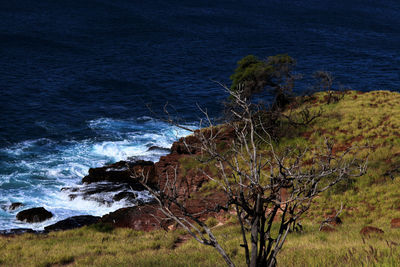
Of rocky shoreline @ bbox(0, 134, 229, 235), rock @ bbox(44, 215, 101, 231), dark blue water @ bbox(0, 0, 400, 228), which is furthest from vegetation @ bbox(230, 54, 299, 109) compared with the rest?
rock @ bbox(44, 215, 101, 231)

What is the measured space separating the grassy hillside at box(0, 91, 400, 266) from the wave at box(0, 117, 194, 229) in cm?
622

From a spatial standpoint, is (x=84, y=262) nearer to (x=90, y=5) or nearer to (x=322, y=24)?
(x=90, y=5)

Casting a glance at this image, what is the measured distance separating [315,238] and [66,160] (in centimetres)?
2384

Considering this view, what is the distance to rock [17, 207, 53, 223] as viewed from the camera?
75.5 ft

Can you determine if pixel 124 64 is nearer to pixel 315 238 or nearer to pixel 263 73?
pixel 263 73

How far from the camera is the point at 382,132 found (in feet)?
86.0

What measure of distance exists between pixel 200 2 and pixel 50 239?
95792mm

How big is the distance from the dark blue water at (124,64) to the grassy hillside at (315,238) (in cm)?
520

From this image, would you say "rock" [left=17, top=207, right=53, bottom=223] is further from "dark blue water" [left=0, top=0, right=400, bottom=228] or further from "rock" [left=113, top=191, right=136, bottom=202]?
"rock" [left=113, top=191, right=136, bottom=202]

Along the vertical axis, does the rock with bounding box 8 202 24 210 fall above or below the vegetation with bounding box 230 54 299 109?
below

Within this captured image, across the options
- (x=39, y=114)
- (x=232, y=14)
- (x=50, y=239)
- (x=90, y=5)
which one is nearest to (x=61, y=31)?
(x=90, y=5)

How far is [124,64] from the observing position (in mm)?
57062

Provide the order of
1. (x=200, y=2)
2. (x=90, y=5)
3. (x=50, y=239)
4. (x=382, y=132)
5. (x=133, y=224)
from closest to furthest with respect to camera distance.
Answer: (x=50, y=239)
(x=133, y=224)
(x=382, y=132)
(x=90, y=5)
(x=200, y=2)

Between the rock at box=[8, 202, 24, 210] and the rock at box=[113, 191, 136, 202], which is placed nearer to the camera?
the rock at box=[8, 202, 24, 210]
